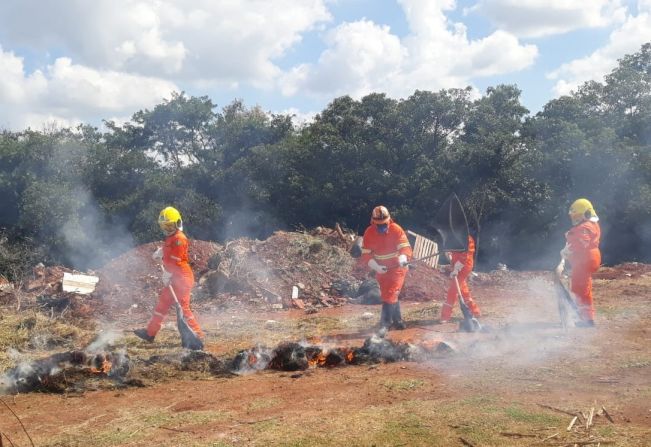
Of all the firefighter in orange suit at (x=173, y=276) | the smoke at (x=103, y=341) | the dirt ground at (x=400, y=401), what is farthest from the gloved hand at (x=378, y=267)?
the smoke at (x=103, y=341)

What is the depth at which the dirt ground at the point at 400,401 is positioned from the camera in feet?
16.3

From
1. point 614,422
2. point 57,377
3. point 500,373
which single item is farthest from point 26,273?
point 614,422

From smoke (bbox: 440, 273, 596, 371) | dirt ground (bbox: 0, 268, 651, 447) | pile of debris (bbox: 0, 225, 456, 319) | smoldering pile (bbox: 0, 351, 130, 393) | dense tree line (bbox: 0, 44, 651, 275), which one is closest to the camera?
dirt ground (bbox: 0, 268, 651, 447)

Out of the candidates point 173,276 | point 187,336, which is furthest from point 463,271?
point 173,276

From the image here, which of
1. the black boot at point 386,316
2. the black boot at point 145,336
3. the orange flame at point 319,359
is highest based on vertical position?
the black boot at point 386,316

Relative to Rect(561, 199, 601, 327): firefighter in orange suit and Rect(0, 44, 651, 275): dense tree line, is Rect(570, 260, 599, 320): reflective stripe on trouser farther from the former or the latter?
Rect(0, 44, 651, 275): dense tree line

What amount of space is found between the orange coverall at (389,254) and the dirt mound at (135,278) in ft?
20.7

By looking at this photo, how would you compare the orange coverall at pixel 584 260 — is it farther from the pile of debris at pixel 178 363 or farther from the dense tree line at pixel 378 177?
the dense tree line at pixel 378 177

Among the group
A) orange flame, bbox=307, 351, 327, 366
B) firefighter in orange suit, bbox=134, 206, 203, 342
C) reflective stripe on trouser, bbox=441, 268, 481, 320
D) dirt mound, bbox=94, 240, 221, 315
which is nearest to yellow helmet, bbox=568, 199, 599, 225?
reflective stripe on trouser, bbox=441, 268, 481, 320

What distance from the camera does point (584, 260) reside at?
28.5 feet

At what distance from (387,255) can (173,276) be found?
3076 mm

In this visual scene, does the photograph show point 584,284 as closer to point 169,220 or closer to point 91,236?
point 169,220

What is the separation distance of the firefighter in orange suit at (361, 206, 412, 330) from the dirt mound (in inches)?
247

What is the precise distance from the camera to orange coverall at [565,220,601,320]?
8.68 m
